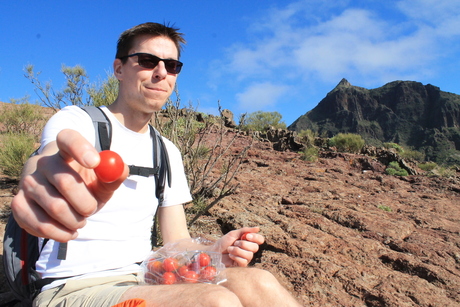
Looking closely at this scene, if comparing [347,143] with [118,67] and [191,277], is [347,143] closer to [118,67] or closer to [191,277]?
[118,67]

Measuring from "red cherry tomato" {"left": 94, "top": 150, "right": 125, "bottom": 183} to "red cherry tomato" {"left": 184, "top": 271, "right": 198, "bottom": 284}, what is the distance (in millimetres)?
970

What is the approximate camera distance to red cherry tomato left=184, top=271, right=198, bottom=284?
147 cm

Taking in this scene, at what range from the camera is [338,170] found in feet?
26.0

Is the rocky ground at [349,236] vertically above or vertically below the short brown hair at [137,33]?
below

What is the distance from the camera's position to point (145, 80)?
70.1 inches

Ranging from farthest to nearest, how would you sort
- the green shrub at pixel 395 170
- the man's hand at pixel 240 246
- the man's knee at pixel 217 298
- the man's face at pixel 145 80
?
1. the green shrub at pixel 395 170
2. the man's face at pixel 145 80
3. the man's hand at pixel 240 246
4. the man's knee at pixel 217 298

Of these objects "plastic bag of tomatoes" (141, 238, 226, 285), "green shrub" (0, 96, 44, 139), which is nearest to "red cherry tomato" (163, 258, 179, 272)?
"plastic bag of tomatoes" (141, 238, 226, 285)

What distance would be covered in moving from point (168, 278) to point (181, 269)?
7cm

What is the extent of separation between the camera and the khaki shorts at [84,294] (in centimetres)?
129

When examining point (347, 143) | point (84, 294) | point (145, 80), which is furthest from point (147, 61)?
point (347, 143)

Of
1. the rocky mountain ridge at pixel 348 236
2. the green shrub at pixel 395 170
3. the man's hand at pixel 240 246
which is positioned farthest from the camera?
the green shrub at pixel 395 170

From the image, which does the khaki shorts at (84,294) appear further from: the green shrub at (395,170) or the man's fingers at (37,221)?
the green shrub at (395,170)

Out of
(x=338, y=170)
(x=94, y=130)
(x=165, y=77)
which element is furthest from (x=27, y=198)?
(x=338, y=170)

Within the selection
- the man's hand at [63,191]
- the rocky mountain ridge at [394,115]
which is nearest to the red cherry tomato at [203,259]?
the man's hand at [63,191]
